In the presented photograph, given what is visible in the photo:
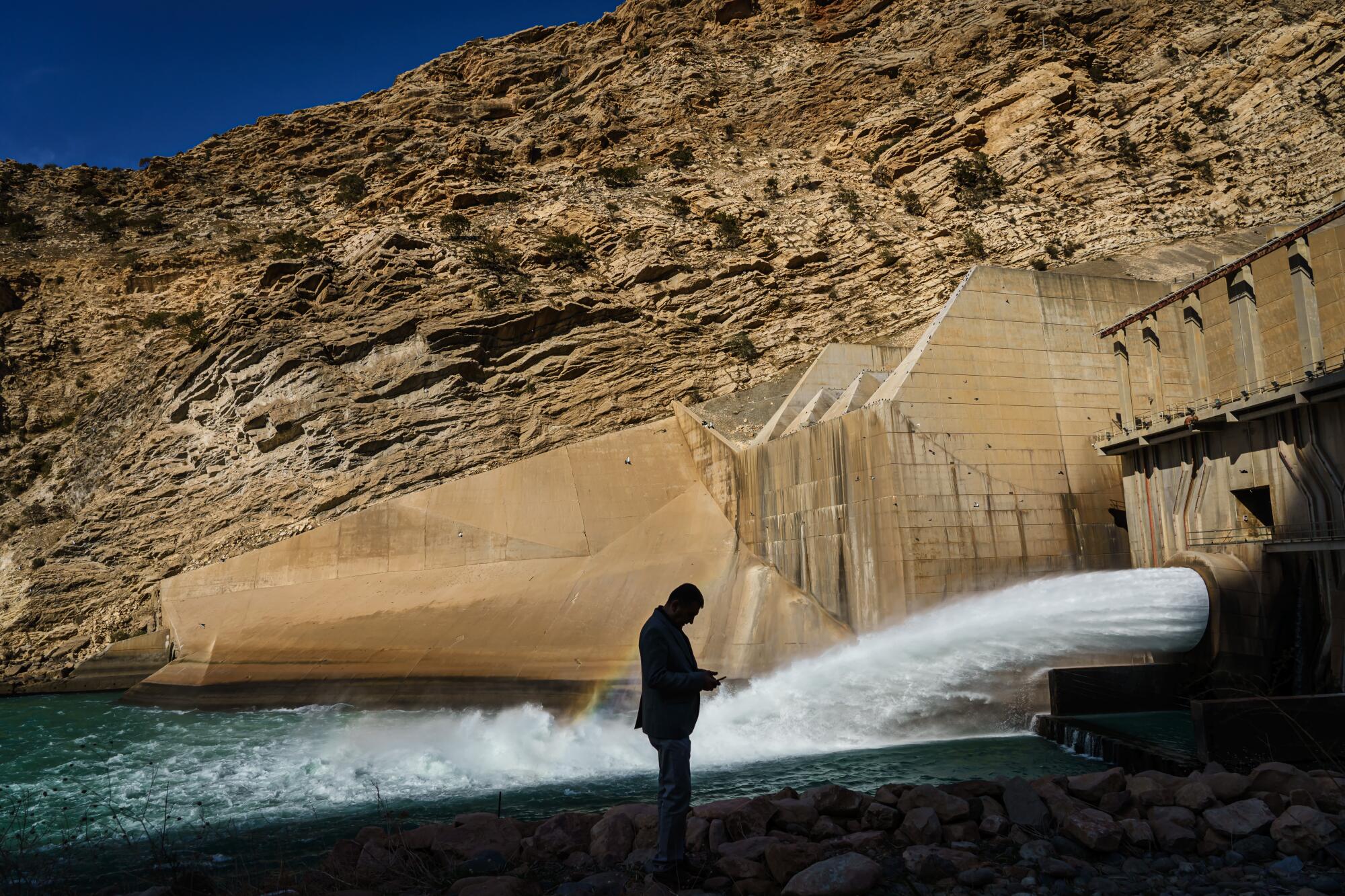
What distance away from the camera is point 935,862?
210 inches

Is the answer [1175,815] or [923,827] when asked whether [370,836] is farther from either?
[1175,815]

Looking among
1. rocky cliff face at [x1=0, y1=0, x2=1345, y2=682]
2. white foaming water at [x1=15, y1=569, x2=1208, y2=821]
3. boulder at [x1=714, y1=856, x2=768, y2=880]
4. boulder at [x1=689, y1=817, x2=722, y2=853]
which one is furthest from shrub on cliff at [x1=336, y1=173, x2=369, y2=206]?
boulder at [x1=714, y1=856, x2=768, y2=880]

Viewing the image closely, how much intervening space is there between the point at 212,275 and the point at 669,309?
19545 mm

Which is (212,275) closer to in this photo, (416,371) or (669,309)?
(416,371)

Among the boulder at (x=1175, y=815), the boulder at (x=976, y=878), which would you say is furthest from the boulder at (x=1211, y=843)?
the boulder at (x=976, y=878)

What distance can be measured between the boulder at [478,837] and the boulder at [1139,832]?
12.0 feet

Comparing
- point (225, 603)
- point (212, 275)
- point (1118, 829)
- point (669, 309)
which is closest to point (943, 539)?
point (1118, 829)

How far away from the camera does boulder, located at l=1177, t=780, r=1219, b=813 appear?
6219mm

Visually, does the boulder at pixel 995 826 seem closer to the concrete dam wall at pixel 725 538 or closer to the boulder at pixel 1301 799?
the boulder at pixel 1301 799

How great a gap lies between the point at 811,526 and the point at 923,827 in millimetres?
12286

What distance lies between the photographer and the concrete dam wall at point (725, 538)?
1670 cm

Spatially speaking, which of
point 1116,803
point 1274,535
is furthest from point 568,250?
point 1116,803

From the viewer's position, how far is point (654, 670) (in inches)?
188

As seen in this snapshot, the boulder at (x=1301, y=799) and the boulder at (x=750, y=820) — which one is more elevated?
the boulder at (x=750, y=820)
